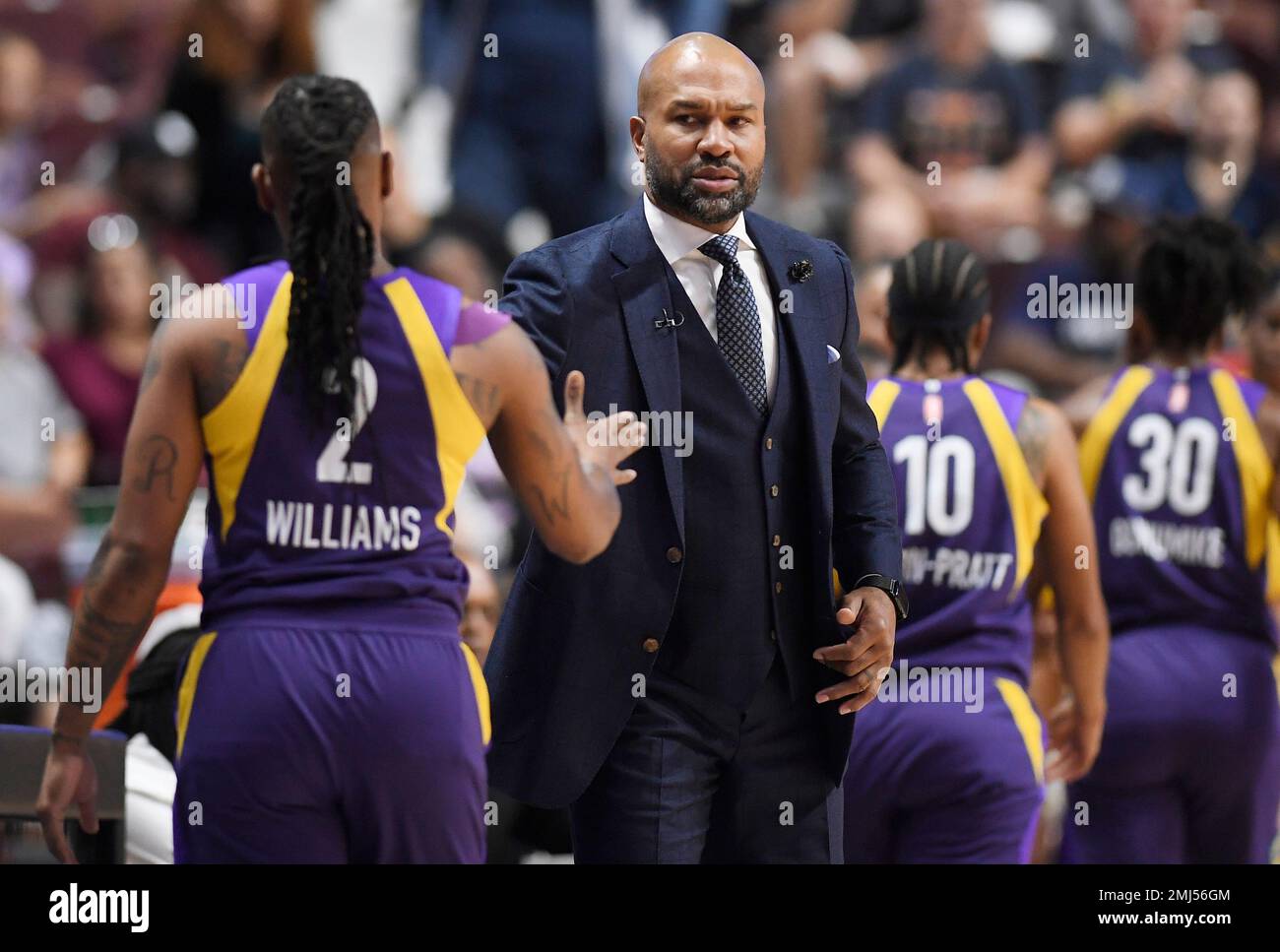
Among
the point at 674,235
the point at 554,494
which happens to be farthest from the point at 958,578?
the point at 554,494

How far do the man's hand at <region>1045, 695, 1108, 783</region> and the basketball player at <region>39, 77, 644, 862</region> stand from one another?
Result: 208 centimetres

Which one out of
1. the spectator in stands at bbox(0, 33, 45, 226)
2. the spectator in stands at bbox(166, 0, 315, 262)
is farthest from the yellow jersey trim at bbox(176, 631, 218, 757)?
the spectator in stands at bbox(0, 33, 45, 226)

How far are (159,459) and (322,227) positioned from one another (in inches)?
17.6

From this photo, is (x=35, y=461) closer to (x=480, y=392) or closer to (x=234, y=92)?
(x=234, y=92)

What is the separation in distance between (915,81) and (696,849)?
5.58 meters

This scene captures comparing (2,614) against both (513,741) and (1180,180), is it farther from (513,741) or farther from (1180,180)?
(1180,180)

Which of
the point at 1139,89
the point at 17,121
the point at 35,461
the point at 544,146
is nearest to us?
the point at 35,461

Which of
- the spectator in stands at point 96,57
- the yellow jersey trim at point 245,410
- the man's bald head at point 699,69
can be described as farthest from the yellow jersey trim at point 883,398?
the spectator in stands at point 96,57

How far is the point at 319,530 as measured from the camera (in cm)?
296

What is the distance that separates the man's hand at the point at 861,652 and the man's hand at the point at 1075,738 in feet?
4.47

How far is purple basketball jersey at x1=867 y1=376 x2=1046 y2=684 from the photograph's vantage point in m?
4.30

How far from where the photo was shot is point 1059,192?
333 inches

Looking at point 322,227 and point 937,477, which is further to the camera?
point 937,477
